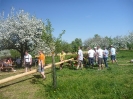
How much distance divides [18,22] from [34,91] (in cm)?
1291

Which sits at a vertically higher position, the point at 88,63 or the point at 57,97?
the point at 88,63

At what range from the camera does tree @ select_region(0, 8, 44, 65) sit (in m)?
18.6

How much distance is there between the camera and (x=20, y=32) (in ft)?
61.4

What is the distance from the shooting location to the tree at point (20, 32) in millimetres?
18578

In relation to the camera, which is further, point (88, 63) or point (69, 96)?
point (88, 63)

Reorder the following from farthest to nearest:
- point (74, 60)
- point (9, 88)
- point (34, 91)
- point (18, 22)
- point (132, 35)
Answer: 1. point (132, 35)
2. point (18, 22)
3. point (74, 60)
4. point (9, 88)
5. point (34, 91)

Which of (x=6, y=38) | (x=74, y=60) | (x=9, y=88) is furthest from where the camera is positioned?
(x=6, y=38)

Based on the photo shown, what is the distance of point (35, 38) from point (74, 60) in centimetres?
642

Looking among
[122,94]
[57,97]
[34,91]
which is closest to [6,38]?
[34,91]

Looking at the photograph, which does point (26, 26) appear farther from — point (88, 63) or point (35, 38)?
point (88, 63)

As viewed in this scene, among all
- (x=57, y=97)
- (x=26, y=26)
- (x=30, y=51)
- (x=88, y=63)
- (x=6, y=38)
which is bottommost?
(x=57, y=97)

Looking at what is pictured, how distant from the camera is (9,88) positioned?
30.3ft

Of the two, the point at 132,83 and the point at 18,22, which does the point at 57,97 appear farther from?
the point at 18,22

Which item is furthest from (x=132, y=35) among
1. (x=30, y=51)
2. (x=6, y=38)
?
(x=6, y=38)
